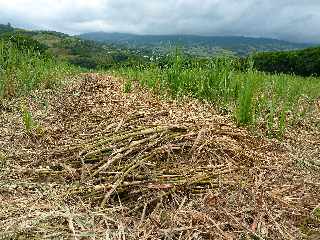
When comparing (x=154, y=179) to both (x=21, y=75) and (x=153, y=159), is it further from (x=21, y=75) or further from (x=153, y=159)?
(x=21, y=75)

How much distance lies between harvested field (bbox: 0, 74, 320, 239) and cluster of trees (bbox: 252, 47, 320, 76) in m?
28.5

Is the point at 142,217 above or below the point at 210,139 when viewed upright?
below

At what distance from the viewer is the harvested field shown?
9.37ft

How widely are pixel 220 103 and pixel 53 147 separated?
2210 millimetres

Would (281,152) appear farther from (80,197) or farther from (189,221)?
(80,197)

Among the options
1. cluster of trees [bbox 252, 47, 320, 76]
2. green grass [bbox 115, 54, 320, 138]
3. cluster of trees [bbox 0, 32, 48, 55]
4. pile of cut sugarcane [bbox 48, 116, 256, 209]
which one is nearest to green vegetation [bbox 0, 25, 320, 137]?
green grass [bbox 115, 54, 320, 138]

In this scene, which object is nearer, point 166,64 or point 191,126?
point 191,126

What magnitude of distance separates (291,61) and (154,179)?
3273cm

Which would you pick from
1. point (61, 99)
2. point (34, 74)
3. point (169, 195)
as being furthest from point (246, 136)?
point (34, 74)

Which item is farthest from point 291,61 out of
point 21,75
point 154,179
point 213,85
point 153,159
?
point 154,179

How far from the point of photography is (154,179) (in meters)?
3.28

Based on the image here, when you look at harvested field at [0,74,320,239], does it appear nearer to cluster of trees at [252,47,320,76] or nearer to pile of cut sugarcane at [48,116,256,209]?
pile of cut sugarcane at [48,116,256,209]

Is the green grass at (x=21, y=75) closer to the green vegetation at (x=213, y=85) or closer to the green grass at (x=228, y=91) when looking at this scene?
the green vegetation at (x=213, y=85)

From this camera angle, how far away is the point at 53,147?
4.05 m
